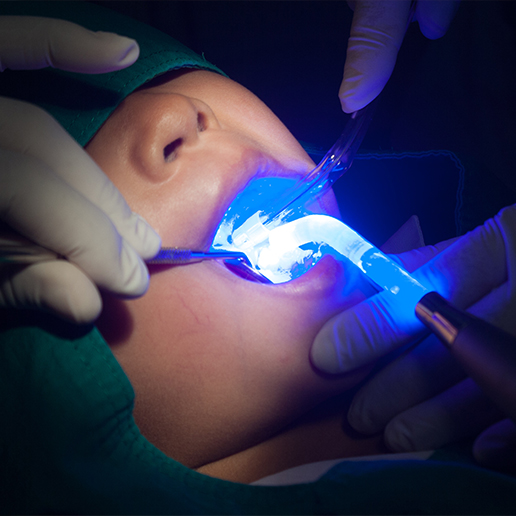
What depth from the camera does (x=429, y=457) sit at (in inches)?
32.8

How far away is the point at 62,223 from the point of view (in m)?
0.60

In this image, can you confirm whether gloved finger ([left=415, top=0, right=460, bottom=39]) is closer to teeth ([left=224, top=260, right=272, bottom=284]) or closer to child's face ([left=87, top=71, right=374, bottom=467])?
child's face ([left=87, top=71, right=374, bottom=467])

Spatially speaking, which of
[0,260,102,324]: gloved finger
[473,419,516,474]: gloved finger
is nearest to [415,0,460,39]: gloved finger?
[473,419,516,474]: gloved finger

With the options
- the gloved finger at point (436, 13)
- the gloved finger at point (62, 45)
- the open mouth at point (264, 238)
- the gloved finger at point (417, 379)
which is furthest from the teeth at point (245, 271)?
the gloved finger at point (436, 13)

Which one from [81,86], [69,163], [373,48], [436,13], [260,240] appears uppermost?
[436,13]

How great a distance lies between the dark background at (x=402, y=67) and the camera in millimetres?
1415

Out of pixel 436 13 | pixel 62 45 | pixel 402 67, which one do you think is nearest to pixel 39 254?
pixel 62 45

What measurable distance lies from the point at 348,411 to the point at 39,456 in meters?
0.69

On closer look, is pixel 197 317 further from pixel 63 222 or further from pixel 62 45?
pixel 62 45

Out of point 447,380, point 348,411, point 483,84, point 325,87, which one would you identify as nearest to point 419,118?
point 483,84

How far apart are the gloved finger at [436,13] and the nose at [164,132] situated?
0.81m

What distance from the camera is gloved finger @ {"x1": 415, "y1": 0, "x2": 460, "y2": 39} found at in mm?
1082

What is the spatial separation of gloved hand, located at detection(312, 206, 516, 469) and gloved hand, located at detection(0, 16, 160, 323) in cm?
45

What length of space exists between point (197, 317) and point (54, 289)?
0.84ft
